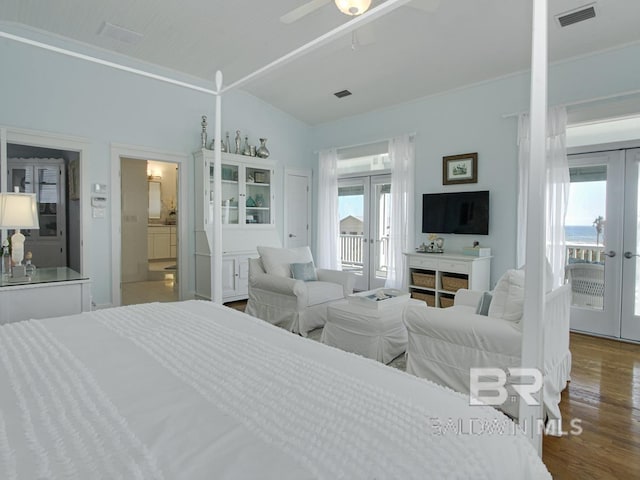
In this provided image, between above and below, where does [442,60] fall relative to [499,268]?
above

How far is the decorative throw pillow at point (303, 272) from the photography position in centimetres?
402

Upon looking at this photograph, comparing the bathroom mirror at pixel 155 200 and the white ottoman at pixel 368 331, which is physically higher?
the bathroom mirror at pixel 155 200

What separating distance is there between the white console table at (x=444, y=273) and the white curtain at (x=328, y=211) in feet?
5.29

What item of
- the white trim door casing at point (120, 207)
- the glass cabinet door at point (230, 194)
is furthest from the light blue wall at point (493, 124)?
the white trim door casing at point (120, 207)

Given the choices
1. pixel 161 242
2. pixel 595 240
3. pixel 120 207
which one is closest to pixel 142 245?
pixel 161 242

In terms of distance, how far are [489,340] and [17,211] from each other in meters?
3.24

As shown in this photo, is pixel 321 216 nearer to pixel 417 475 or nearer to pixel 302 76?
pixel 302 76

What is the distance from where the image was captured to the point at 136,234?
7004 mm

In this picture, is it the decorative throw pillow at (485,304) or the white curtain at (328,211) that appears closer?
the decorative throw pillow at (485,304)

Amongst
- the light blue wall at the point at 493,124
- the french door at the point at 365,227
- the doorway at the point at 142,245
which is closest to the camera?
the light blue wall at the point at 493,124

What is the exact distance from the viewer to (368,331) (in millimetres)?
2883

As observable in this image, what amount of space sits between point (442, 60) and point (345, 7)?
234 cm

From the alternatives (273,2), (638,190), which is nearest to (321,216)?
(273,2)

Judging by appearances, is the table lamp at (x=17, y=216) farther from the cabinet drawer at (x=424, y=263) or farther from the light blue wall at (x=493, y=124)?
the light blue wall at (x=493, y=124)
